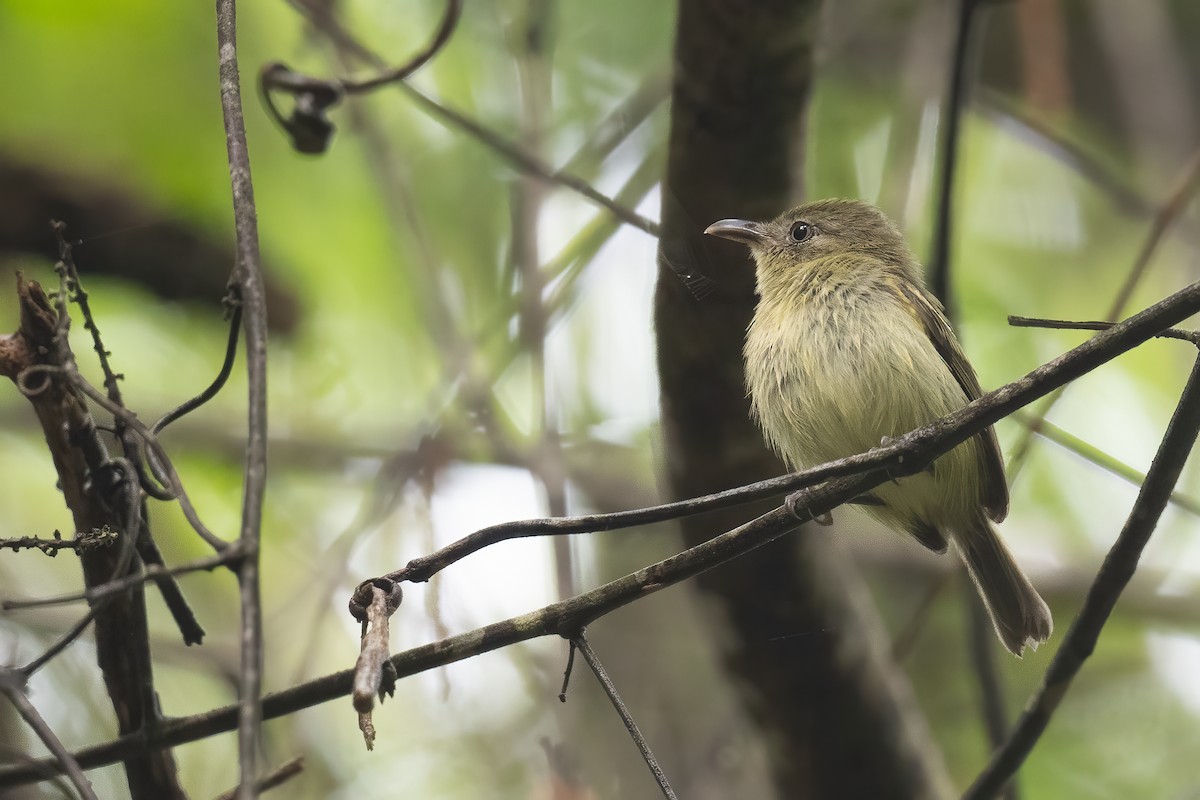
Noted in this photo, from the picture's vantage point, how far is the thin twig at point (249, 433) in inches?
51.3

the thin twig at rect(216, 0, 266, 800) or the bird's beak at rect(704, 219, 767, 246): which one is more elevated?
the bird's beak at rect(704, 219, 767, 246)

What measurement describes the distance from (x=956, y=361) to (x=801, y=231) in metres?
0.68

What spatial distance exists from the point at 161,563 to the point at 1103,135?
6153 millimetres

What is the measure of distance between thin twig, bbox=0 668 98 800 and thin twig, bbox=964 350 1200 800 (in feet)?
5.62

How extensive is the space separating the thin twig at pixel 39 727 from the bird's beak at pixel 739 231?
7.61ft

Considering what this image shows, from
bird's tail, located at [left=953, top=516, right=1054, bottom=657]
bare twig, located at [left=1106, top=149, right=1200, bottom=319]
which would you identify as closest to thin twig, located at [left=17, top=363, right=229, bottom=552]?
bird's tail, located at [left=953, top=516, right=1054, bottom=657]

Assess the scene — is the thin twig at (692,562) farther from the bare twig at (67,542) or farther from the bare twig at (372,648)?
the bare twig at (67,542)

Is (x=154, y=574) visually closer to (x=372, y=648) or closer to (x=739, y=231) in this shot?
(x=372, y=648)

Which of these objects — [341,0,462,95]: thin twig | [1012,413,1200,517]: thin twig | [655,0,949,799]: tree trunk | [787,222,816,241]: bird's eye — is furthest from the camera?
[787,222,816,241]: bird's eye

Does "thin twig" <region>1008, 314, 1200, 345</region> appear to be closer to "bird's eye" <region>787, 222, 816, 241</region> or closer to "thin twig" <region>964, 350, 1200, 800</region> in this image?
"thin twig" <region>964, 350, 1200, 800</region>

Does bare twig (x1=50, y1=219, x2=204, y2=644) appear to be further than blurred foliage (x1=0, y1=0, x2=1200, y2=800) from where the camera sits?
No

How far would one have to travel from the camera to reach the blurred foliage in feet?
13.8

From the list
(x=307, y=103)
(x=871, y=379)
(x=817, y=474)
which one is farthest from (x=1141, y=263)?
(x=307, y=103)

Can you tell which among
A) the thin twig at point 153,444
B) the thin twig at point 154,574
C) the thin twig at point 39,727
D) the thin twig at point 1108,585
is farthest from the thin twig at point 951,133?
the thin twig at point 39,727
